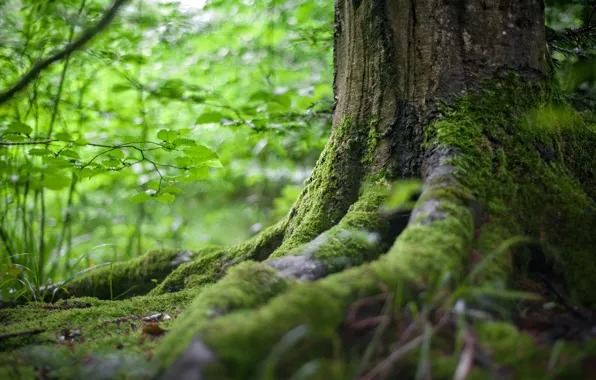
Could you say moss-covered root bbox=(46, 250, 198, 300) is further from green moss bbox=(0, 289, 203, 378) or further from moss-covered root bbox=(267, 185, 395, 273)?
moss-covered root bbox=(267, 185, 395, 273)

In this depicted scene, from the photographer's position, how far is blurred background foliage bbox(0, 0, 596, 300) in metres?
2.74

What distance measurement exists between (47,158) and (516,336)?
260 centimetres

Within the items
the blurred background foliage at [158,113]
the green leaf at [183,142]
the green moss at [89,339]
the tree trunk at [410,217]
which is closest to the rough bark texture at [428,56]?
the tree trunk at [410,217]

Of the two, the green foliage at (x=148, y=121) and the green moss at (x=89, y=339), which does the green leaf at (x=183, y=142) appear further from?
the green moss at (x=89, y=339)

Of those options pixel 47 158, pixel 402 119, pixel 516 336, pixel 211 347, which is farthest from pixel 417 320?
pixel 47 158

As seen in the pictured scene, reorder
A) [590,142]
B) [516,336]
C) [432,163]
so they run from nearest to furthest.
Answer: [516,336], [432,163], [590,142]

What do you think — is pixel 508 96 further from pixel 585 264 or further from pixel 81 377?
pixel 81 377

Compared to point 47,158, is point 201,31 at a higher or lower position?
higher

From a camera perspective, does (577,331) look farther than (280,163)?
No

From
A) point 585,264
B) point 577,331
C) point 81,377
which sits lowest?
point 81,377

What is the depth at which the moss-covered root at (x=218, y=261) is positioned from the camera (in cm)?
275

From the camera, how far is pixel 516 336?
1.19 metres

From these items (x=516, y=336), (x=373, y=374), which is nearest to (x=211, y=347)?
(x=373, y=374)

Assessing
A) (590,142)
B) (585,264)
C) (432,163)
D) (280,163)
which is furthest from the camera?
(280,163)
